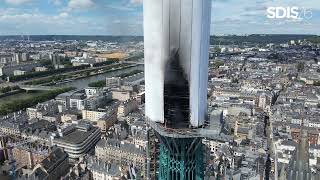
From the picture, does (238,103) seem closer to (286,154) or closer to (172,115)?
(286,154)

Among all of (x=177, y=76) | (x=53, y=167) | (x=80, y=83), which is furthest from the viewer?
(x=80, y=83)

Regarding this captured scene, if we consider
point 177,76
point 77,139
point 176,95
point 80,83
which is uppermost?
point 177,76

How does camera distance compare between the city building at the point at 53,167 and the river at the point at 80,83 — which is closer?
the city building at the point at 53,167

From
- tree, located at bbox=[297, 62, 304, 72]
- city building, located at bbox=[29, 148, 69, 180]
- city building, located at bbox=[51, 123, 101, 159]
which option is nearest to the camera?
city building, located at bbox=[29, 148, 69, 180]

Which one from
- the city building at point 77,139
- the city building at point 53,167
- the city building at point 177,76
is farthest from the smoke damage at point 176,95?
the city building at point 77,139

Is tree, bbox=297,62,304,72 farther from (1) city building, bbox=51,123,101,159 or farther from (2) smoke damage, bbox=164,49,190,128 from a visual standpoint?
(2) smoke damage, bbox=164,49,190,128

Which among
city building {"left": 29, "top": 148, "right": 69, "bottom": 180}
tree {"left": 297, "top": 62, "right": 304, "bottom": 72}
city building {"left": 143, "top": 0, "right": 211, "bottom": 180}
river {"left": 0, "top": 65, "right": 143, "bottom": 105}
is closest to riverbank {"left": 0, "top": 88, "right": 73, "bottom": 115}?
river {"left": 0, "top": 65, "right": 143, "bottom": 105}

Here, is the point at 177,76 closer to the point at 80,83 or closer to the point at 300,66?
the point at 80,83

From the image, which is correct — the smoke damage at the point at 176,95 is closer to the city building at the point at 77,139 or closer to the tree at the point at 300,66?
the city building at the point at 77,139

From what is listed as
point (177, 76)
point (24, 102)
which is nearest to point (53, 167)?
point (177, 76)

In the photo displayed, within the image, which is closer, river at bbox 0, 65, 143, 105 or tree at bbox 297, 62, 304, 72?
river at bbox 0, 65, 143, 105

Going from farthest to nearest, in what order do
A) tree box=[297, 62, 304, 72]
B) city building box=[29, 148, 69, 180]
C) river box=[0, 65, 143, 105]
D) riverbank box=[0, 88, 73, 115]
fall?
tree box=[297, 62, 304, 72] < river box=[0, 65, 143, 105] < riverbank box=[0, 88, 73, 115] < city building box=[29, 148, 69, 180]

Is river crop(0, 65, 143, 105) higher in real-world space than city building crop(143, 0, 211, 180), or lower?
lower
